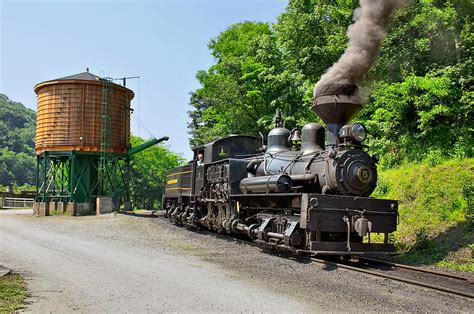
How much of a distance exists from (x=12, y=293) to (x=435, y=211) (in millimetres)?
10871

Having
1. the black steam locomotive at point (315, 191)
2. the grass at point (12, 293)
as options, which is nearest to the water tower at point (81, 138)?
the black steam locomotive at point (315, 191)

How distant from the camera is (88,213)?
1037 inches

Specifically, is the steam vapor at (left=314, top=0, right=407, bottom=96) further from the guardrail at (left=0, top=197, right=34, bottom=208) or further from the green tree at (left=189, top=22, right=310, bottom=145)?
the guardrail at (left=0, top=197, right=34, bottom=208)

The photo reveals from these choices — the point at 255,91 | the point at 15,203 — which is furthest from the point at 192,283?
the point at 15,203

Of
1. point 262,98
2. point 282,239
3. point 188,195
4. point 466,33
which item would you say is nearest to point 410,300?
point 282,239

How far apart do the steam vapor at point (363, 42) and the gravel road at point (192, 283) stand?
4.33 m

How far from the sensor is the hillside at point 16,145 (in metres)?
77.9

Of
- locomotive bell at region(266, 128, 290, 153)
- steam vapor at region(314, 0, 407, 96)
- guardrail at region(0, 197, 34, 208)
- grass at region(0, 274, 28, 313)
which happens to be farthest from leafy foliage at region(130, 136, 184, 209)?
grass at region(0, 274, 28, 313)

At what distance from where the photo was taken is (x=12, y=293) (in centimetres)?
625

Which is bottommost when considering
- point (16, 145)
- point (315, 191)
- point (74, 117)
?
point (315, 191)

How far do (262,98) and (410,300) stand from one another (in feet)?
61.4

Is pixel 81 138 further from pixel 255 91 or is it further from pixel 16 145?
pixel 16 145

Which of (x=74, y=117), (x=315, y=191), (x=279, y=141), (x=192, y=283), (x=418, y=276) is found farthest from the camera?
(x=74, y=117)

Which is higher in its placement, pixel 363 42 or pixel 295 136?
pixel 363 42
